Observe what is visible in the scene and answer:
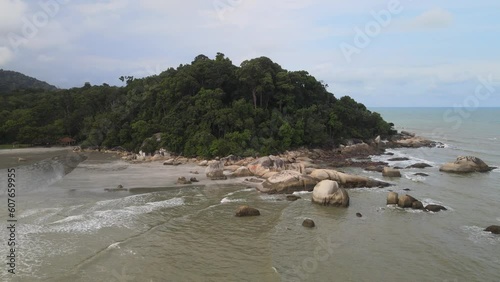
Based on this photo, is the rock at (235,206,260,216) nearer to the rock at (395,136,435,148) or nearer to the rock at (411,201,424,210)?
the rock at (411,201,424,210)

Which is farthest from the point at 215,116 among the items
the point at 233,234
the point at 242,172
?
the point at 233,234

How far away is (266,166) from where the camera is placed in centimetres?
3556

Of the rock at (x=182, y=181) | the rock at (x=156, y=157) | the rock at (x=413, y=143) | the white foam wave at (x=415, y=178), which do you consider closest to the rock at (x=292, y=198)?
the rock at (x=182, y=181)

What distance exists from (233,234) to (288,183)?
1102cm

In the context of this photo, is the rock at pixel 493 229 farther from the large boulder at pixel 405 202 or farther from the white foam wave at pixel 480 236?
the large boulder at pixel 405 202

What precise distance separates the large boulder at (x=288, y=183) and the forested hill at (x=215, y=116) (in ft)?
45.0

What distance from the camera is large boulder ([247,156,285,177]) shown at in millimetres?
35031

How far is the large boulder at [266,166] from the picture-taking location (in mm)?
35031

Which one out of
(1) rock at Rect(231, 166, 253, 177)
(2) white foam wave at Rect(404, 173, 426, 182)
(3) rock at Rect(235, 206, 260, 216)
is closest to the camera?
(3) rock at Rect(235, 206, 260, 216)

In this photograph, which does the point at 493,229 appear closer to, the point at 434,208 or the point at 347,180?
the point at 434,208

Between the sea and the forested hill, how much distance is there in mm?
15926

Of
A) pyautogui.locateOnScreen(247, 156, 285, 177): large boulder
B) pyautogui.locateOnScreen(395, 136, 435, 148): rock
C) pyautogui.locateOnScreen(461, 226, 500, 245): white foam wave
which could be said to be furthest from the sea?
pyautogui.locateOnScreen(395, 136, 435, 148): rock

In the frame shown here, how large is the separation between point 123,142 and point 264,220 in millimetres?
40789

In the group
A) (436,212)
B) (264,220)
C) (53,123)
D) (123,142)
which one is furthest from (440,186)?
(53,123)
